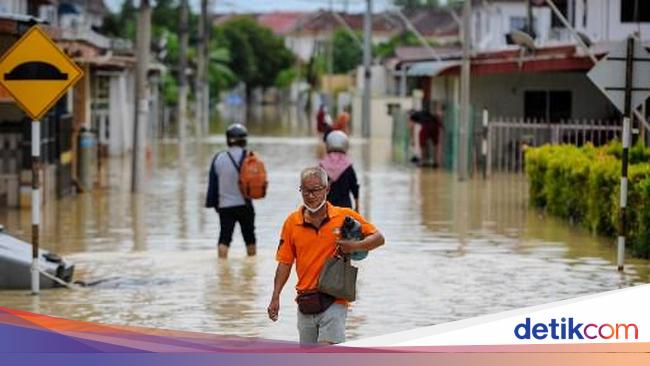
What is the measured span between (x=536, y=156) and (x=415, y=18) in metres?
108

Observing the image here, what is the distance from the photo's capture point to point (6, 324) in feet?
30.2

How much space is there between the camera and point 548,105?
4419 cm

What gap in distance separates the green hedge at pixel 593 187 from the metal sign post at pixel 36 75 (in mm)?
6936

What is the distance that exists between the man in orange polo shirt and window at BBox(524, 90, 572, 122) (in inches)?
1339

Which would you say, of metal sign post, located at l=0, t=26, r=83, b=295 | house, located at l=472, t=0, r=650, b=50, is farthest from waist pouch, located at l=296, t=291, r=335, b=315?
house, located at l=472, t=0, r=650, b=50

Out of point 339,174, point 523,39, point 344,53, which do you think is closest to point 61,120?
point 523,39

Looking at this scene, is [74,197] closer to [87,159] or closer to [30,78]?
[87,159]

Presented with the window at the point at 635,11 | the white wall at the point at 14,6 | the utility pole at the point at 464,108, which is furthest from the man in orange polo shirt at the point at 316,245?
the window at the point at 635,11

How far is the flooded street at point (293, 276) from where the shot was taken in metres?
16.0

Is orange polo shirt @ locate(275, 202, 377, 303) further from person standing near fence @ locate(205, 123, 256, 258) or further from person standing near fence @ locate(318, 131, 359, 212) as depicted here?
person standing near fence @ locate(205, 123, 256, 258)

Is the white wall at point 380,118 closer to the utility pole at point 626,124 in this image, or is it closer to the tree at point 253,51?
the utility pole at point 626,124

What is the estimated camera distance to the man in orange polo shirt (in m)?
10.2

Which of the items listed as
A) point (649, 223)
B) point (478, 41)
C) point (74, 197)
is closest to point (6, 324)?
point (649, 223)

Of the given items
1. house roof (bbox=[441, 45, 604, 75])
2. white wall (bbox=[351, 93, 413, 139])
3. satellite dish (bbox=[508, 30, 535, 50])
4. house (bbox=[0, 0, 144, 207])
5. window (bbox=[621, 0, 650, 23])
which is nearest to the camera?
house (bbox=[0, 0, 144, 207])
